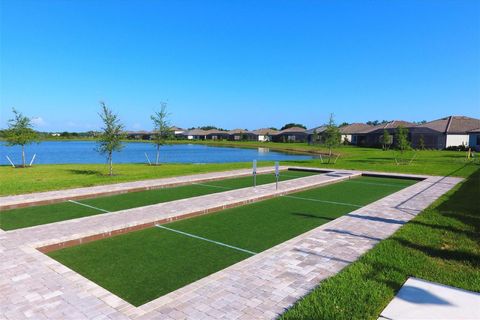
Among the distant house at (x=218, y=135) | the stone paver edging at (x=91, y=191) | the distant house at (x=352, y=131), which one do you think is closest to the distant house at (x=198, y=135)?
the distant house at (x=218, y=135)

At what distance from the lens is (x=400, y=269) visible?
4.68 meters

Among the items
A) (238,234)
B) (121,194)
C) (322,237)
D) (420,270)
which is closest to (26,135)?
(121,194)

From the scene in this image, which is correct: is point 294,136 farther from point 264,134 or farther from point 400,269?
point 400,269

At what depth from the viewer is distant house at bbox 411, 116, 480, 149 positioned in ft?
135

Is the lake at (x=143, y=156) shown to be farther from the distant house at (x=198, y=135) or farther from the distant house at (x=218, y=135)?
the distant house at (x=198, y=135)

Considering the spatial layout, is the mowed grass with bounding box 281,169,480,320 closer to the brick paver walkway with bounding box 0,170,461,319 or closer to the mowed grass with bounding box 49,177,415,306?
the brick paver walkway with bounding box 0,170,461,319

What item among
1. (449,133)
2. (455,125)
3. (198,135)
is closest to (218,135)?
(198,135)

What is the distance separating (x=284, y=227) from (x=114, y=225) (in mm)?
3566

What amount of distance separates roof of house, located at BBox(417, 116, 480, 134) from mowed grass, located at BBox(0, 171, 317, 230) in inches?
1570

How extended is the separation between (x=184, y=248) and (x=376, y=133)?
52144mm

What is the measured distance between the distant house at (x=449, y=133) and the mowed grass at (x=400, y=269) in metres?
39.0

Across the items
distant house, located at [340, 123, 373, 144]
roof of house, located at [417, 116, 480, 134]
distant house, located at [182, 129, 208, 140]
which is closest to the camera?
roof of house, located at [417, 116, 480, 134]

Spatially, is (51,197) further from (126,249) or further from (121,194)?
(126,249)

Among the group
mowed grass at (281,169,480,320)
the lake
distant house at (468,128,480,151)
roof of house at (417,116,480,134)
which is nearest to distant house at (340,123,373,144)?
roof of house at (417,116,480,134)
